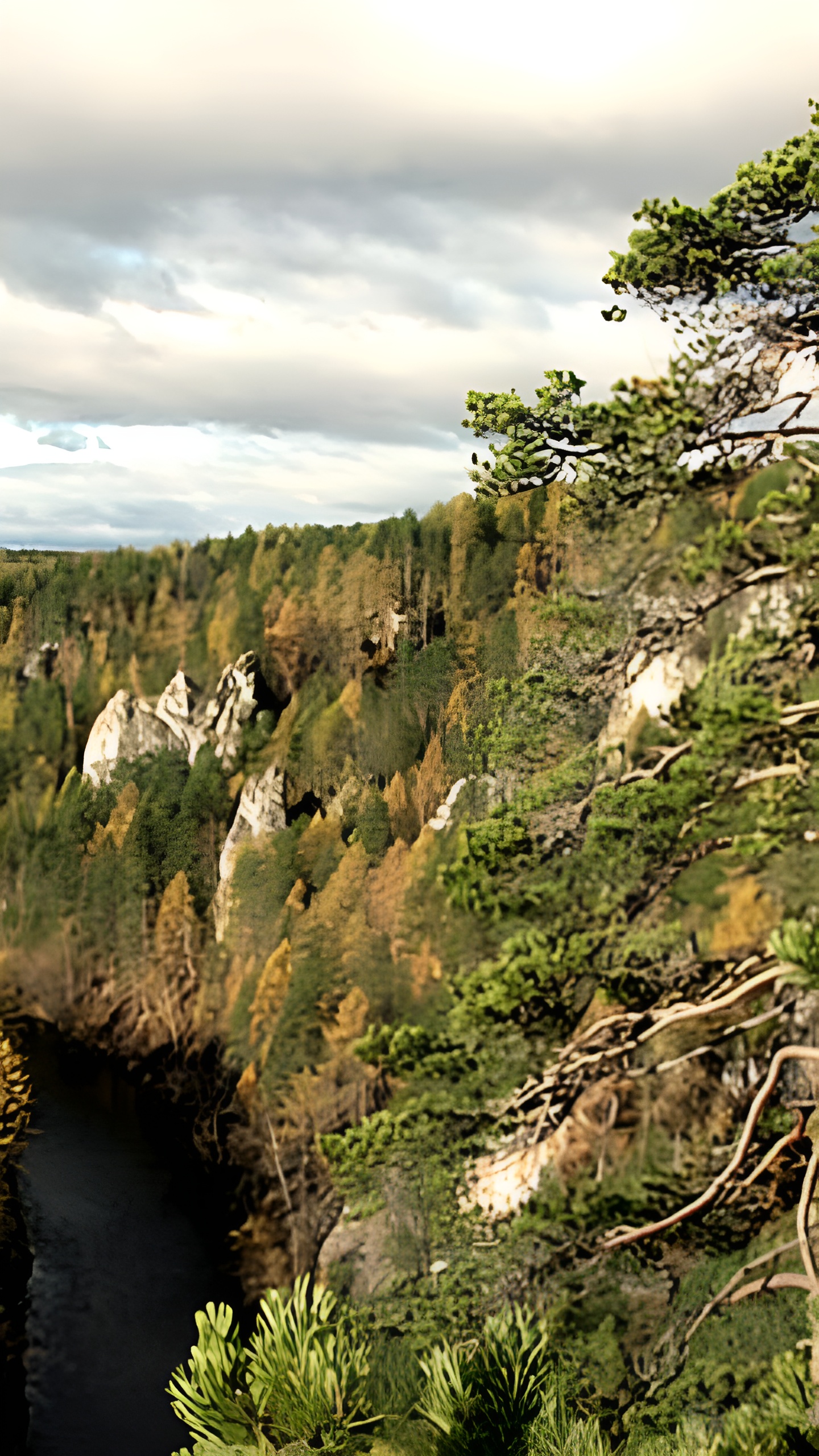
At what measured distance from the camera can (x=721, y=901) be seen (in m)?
8.83

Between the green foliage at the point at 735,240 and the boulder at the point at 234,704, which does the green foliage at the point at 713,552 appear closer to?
the green foliage at the point at 735,240

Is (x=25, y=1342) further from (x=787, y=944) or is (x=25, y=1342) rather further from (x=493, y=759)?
(x=787, y=944)

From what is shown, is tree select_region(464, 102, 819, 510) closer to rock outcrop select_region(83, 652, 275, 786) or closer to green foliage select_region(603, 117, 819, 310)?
green foliage select_region(603, 117, 819, 310)

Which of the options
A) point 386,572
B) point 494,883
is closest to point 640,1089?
point 494,883

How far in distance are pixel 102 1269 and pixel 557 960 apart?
5.75 metres

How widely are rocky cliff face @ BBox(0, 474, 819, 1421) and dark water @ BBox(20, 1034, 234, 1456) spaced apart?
2.09ft

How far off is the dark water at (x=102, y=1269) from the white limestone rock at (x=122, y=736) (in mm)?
3016

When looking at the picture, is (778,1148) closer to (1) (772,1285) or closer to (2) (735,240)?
(1) (772,1285)

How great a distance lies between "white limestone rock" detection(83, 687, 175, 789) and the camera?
11883 millimetres

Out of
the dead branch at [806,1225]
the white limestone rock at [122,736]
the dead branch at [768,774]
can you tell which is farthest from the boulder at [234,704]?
the dead branch at [806,1225]

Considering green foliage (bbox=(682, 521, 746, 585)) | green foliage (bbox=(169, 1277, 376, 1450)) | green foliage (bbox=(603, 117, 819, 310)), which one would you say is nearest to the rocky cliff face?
green foliage (bbox=(682, 521, 746, 585))

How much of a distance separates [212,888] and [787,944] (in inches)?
241

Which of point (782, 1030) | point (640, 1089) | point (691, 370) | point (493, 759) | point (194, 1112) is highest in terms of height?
point (691, 370)

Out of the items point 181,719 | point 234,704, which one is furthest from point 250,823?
point 181,719
